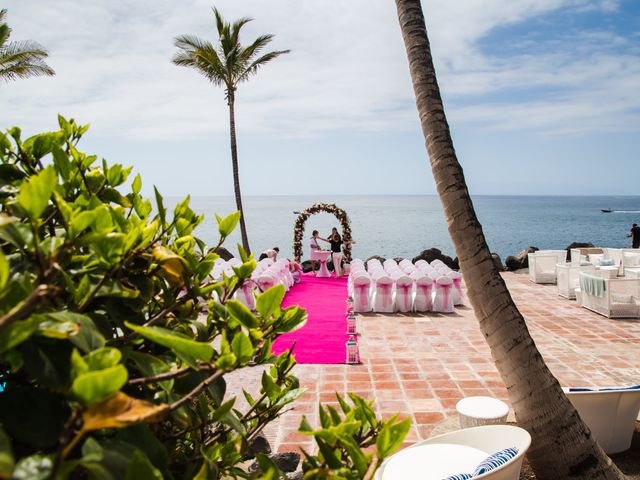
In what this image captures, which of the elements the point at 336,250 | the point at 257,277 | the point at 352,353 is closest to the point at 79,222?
the point at 352,353

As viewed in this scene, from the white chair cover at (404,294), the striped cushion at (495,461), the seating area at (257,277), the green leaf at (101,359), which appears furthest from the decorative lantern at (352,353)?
the green leaf at (101,359)

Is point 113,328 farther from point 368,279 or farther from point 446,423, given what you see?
point 368,279

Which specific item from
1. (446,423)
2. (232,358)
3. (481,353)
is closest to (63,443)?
(232,358)

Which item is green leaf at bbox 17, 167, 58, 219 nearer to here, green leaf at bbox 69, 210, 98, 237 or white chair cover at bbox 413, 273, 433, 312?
green leaf at bbox 69, 210, 98, 237

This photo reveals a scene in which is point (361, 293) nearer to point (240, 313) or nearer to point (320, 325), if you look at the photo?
point (320, 325)

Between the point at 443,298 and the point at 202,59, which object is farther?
the point at 202,59

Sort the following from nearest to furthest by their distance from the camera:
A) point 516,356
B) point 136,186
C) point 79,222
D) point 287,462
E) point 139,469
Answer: point 139,469
point 79,222
point 136,186
point 516,356
point 287,462

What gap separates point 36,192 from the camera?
822mm

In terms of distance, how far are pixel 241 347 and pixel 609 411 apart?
443 cm

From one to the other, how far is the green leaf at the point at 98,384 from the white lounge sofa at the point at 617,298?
11718 millimetres

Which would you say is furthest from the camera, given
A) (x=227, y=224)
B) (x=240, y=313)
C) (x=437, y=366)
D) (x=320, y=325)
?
(x=320, y=325)

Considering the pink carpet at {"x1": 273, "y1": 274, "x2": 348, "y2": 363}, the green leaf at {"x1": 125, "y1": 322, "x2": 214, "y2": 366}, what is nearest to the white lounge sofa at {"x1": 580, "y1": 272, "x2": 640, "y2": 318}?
the pink carpet at {"x1": 273, "y1": 274, "x2": 348, "y2": 363}

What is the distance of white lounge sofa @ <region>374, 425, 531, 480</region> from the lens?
3267 millimetres

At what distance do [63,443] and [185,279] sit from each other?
70 cm
